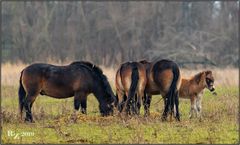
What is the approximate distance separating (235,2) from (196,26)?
359cm

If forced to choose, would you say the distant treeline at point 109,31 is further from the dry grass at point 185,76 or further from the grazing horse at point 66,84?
the grazing horse at point 66,84

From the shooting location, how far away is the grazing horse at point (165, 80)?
451 inches

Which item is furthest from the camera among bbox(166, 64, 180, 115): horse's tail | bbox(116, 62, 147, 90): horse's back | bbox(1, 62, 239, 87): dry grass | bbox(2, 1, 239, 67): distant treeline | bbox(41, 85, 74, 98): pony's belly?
bbox(2, 1, 239, 67): distant treeline

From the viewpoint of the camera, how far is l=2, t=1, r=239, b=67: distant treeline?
125 feet

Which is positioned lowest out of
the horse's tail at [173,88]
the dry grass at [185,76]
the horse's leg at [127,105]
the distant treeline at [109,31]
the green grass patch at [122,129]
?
the green grass patch at [122,129]

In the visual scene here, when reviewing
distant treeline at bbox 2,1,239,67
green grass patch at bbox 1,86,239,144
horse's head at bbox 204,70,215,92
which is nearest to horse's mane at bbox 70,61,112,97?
green grass patch at bbox 1,86,239,144

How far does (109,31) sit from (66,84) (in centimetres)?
2783

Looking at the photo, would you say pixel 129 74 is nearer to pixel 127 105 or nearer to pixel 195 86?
pixel 127 105

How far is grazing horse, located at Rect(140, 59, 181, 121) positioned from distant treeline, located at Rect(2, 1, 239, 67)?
24.5m

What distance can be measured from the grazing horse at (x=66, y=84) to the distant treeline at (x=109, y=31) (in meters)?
24.2

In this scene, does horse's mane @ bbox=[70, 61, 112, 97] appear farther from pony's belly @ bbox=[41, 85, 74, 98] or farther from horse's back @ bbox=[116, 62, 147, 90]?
pony's belly @ bbox=[41, 85, 74, 98]

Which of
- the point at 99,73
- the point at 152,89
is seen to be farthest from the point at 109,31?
the point at 152,89

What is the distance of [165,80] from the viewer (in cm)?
1162

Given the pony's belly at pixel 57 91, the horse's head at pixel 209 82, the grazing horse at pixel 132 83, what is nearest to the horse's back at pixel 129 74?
the grazing horse at pixel 132 83
